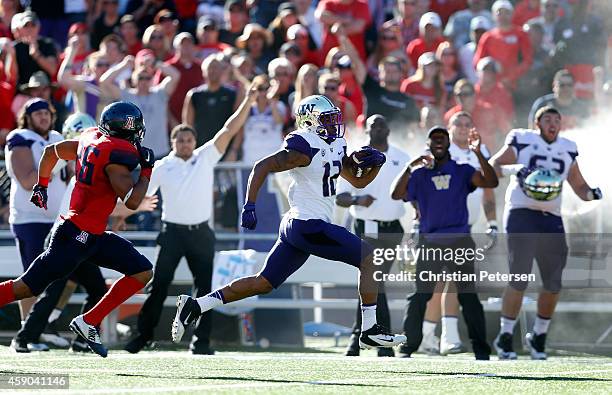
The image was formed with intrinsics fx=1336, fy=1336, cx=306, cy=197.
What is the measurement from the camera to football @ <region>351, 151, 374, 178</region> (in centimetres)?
900

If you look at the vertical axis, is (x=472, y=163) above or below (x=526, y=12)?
below

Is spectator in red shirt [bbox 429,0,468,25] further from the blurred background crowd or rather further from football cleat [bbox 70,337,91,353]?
football cleat [bbox 70,337,91,353]

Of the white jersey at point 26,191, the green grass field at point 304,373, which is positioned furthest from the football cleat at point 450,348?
the white jersey at point 26,191

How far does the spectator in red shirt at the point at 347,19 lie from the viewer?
15.1m

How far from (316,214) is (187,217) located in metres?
2.35

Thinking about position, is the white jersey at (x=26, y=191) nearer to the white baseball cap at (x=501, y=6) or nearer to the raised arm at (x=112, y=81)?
the raised arm at (x=112, y=81)

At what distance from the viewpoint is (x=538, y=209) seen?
1104 centimetres

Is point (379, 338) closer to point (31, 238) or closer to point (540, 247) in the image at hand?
point (540, 247)

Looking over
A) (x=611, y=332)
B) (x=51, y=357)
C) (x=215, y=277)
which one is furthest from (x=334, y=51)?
(x=51, y=357)

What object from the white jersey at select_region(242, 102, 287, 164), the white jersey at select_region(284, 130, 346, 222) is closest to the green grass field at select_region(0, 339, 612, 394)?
the white jersey at select_region(284, 130, 346, 222)

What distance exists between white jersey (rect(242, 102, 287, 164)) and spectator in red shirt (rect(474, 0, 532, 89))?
2.66m

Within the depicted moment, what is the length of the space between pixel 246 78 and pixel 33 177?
12.8 ft

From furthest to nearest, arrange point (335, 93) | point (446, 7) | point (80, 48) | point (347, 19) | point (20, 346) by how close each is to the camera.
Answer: point (446, 7), point (80, 48), point (347, 19), point (335, 93), point (20, 346)

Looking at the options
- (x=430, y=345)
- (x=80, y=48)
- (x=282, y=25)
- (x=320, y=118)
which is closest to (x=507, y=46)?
(x=282, y=25)
